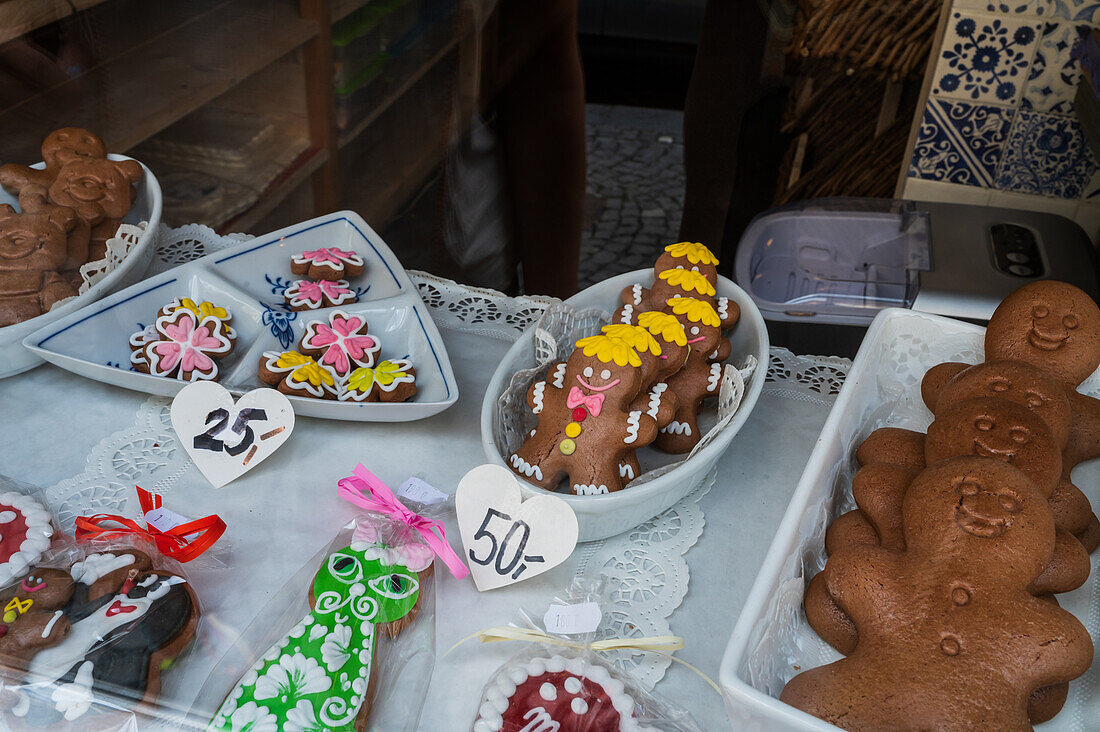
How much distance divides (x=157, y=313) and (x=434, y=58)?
0.81 m

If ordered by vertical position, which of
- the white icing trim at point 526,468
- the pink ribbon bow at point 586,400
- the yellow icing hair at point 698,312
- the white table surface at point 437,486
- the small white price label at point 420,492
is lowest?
the white table surface at point 437,486

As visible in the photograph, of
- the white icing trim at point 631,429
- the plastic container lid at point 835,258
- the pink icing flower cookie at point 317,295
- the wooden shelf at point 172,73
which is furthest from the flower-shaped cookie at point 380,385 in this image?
the wooden shelf at point 172,73

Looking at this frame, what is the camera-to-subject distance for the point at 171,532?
757mm

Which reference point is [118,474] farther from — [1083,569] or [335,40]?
[335,40]

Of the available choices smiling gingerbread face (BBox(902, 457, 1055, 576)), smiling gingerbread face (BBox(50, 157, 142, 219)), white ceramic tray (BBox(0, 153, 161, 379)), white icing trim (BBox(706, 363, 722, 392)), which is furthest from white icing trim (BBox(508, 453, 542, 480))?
smiling gingerbread face (BBox(50, 157, 142, 219))

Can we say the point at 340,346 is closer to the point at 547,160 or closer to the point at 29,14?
the point at 547,160

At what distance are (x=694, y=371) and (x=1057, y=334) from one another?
1.11ft

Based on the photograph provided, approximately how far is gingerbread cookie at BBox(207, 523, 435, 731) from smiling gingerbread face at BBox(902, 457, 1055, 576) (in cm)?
41

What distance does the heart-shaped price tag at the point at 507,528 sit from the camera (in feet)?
2.47

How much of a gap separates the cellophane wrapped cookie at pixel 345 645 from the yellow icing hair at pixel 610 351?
24 centimetres

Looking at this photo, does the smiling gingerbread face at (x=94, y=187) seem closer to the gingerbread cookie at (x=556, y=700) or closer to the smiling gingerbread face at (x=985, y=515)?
the gingerbread cookie at (x=556, y=700)

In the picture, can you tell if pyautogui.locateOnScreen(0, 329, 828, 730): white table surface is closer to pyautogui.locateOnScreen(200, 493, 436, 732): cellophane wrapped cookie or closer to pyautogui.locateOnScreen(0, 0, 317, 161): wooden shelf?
pyautogui.locateOnScreen(200, 493, 436, 732): cellophane wrapped cookie

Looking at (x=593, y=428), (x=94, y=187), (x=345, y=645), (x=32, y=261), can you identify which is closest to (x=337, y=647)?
(x=345, y=645)

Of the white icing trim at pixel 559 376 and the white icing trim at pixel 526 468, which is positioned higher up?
the white icing trim at pixel 559 376
